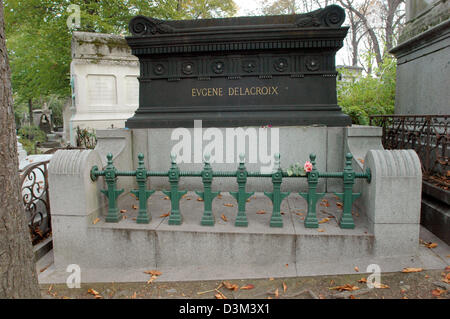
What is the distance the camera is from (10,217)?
2.40 meters

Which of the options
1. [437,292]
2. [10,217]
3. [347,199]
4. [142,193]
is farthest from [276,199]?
[10,217]

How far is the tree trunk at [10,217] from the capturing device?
235 centimetres

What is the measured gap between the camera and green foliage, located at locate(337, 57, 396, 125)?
32.9 ft

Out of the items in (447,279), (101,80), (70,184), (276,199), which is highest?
(101,80)

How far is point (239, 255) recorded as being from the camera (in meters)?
3.81

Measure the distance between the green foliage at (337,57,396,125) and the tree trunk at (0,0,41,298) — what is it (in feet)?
30.0

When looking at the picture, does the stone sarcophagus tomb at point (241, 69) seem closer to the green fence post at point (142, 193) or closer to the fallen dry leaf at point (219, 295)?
the green fence post at point (142, 193)

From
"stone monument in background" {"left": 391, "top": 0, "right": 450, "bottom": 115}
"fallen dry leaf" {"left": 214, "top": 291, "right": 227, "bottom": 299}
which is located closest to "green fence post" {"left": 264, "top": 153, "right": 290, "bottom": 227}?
"fallen dry leaf" {"left": 214, "top": 291, "right": 227, "bottom": 299}

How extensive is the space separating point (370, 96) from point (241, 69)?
282 inches

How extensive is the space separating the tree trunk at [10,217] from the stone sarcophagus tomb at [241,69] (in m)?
3.48

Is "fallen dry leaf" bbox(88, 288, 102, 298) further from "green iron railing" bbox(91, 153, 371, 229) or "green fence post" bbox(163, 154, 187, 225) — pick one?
"green fence post" bbox(163, 154, 187, 225)

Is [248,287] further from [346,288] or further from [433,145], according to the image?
[433,145]
